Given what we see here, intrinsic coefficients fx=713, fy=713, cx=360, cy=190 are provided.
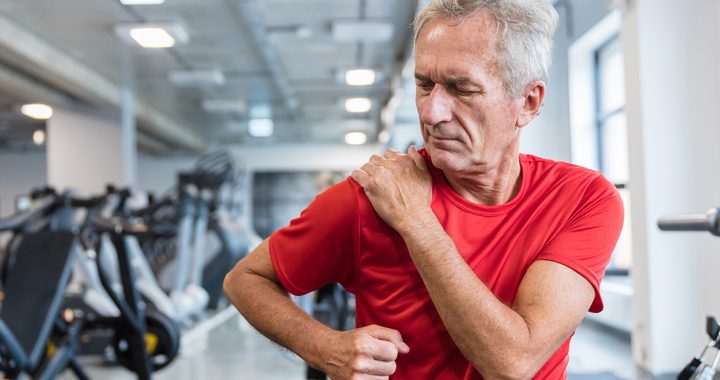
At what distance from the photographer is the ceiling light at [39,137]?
1417 cm

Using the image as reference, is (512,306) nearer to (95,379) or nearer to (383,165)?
(383,165)

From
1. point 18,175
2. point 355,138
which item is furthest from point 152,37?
point 18,175

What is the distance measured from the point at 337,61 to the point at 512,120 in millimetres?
8669

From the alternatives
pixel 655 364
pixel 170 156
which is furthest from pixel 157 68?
pixel 170 156

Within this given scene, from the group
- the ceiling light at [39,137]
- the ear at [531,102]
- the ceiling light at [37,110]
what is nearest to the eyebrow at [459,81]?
the ear at [531,102]

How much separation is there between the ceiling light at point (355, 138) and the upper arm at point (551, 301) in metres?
15.5

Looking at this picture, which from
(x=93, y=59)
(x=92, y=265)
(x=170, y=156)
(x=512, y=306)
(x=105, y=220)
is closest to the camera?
(x=512, y=306)

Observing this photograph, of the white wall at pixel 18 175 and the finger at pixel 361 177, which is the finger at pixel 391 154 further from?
the white wall at pixel 18 175

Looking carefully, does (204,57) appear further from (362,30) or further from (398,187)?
(398,187)

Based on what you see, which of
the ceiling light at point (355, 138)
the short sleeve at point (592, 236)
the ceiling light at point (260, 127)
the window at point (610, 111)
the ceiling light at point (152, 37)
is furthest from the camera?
the ceiling light at point (355, 138)

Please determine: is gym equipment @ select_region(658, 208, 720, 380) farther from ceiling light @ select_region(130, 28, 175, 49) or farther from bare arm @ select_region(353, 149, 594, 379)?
ceiling light @ select_region(130, 28, 175, 49)

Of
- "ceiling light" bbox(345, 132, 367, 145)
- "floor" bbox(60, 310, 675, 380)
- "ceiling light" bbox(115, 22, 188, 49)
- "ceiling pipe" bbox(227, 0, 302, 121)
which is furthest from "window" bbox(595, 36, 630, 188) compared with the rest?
"ceiling light" bbox(345, 132, 367, 145)

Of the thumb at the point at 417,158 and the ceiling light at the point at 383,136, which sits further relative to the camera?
the ceiling light at the point at 383,136

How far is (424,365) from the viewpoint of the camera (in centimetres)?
105
